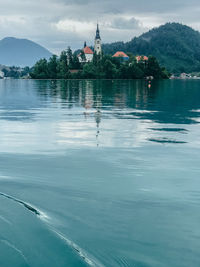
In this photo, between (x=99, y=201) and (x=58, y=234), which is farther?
(x=99, y=201)

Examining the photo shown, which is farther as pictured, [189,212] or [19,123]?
[19,123]

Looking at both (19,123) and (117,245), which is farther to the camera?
(19,123)

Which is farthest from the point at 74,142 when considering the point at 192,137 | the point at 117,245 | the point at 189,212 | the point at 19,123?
the point at 117,245

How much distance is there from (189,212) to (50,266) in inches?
158

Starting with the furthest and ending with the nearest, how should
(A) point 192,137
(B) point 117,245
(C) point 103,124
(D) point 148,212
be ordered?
(C) point 103,124 → (A) point 192,137 → (D) point 148,212 → (B) point 117,245

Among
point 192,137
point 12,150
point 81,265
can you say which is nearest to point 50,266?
point 81,265

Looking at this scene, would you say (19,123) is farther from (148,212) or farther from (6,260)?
(6,260)

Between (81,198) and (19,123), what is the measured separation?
17.3m

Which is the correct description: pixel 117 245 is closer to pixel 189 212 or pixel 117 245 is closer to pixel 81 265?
pixel 81 265

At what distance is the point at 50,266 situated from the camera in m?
6.27

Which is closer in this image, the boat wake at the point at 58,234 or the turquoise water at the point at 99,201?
the boat wake at the point at 58,234

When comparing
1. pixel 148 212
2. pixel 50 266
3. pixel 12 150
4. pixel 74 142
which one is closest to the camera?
pixel 50 266

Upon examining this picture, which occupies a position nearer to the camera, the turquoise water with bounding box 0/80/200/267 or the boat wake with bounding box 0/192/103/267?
the boat wake with bounding box 0/192/103/267

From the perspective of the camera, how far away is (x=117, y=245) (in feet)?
23.2
